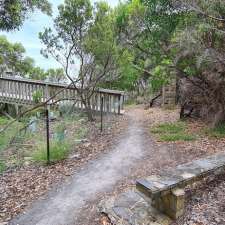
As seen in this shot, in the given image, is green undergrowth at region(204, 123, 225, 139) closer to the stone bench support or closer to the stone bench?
the stone bench

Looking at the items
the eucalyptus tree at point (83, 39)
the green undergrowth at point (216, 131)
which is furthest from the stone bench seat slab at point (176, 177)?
the eucalyptus tree at point (83, 39)

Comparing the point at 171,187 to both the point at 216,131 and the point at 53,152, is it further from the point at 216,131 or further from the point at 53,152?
the point at 216,131

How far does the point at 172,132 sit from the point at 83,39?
3.39 m

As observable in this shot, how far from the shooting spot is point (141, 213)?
3.31 m

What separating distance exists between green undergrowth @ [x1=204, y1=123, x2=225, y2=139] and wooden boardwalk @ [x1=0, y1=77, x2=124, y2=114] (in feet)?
10.6

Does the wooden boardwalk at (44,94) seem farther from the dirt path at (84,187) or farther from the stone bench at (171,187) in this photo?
the stone bench at (171,187)

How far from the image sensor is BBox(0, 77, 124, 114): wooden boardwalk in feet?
29.5

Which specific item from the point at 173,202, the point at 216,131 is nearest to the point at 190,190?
the point at 173,202

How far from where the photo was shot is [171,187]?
318 cm

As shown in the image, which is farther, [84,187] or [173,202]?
[84,187]

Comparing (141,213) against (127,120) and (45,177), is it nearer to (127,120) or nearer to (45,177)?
(45,177)

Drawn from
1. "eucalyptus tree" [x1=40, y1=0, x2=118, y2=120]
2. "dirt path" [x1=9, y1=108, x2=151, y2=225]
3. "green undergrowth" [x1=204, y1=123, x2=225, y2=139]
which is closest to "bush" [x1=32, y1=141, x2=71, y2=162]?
"dirt path" [x1=9, y1=108, x2=151, y2=225]

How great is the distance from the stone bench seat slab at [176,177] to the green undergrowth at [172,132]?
2288 millimetres

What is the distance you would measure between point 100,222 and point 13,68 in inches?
516
